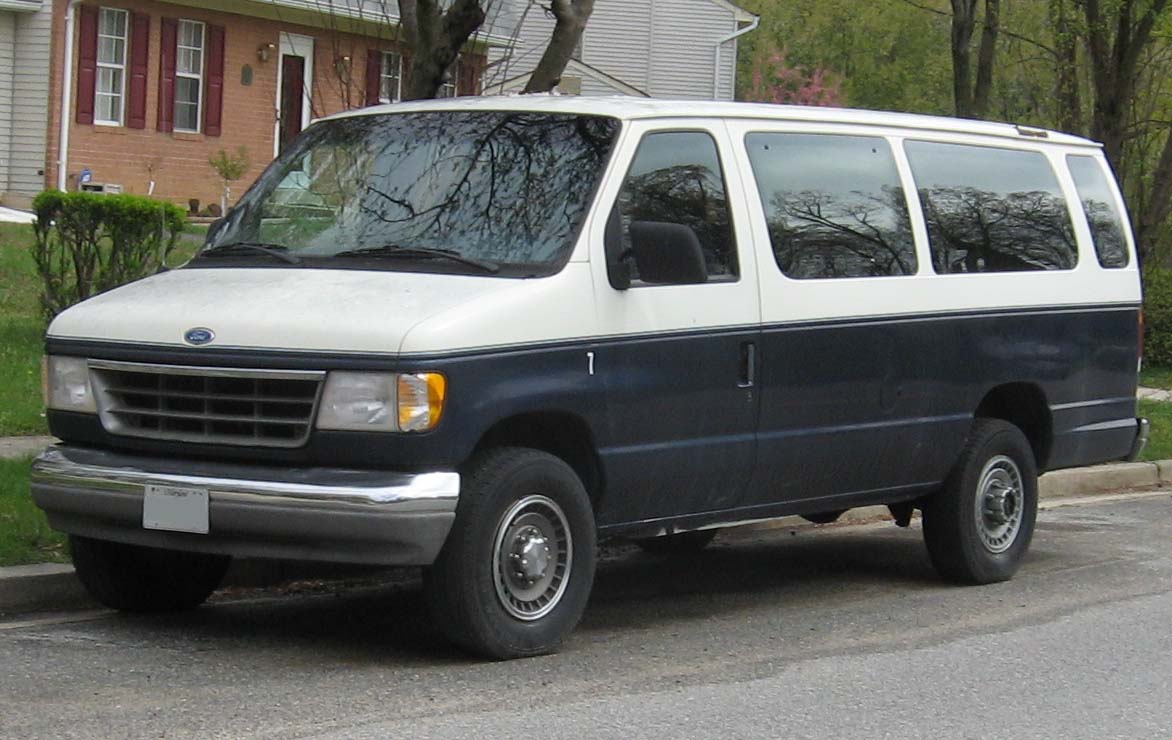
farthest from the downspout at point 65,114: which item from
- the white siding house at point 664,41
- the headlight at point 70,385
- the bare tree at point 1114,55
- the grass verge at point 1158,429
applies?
the headlight at point 70,385

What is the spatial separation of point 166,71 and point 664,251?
67.8ft

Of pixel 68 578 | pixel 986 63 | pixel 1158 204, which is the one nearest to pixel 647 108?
pixel 68 578

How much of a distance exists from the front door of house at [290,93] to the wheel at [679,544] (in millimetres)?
19535

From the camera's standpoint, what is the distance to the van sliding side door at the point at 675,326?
7.38 m

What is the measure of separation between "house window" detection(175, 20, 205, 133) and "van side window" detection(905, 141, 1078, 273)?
1923 centimetres

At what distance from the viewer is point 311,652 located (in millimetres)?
7230

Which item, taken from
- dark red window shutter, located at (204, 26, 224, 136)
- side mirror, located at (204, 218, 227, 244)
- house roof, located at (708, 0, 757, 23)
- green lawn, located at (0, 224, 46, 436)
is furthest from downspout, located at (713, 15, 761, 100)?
side mirror, located at (204, 218, 227, 244)

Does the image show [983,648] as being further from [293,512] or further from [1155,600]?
[293,512]

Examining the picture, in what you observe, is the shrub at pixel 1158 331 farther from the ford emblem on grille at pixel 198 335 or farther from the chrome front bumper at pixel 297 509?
the ford emblem on grille at pixel 198 335

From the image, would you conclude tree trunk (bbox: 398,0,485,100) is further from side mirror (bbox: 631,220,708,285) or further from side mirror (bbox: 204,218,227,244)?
side mirror (bbox: 631,220,708,285)

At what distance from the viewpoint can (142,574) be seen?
774 centimetres

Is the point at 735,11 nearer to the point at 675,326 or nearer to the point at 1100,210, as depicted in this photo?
the point at 1100,210

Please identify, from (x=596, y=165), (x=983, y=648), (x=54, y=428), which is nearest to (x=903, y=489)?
(x=983, y=648)

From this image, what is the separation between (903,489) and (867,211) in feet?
4.24
